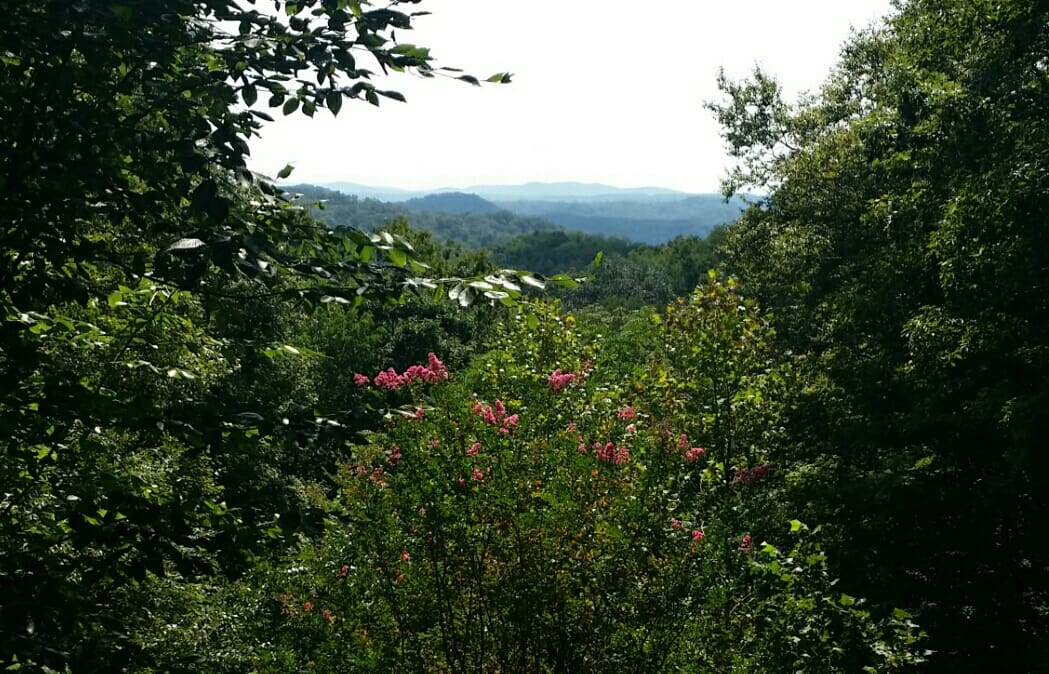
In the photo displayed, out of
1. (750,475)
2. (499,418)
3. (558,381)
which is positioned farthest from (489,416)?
(750,475)

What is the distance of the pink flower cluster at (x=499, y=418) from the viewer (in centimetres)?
759

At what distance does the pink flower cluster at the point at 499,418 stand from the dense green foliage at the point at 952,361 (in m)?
7.04

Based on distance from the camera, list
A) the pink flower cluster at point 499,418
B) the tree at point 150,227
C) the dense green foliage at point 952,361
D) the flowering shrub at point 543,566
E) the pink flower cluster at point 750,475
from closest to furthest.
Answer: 1. the tree at point 150,227
2. the flowering shrub at point 543,566
3. the pink flower cluster at point 499,418
4. the dense green foliage at point 952,361
5. the pink flower cluster at point 750,475

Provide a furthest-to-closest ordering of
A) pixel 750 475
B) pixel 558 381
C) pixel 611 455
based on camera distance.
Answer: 1. pixel 750 475
2. pixel 558 381
3. pixel 611 455

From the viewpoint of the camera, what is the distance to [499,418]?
7.71 metres

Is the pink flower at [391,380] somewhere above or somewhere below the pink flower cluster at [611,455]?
above

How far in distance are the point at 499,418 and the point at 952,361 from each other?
7.64 meters

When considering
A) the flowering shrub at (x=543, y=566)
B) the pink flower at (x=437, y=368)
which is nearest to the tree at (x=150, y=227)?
the flowering shrub at (x=543, y=566)

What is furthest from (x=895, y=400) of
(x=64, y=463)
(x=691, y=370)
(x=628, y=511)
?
(x=64, y=463)

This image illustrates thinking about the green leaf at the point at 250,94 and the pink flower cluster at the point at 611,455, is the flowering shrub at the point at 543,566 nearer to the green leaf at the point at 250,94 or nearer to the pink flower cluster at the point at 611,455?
the pink flower cluster at the point at 611,455

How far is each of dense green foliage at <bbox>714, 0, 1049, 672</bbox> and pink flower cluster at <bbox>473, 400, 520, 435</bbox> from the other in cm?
704

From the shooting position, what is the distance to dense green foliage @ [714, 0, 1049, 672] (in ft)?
36.5

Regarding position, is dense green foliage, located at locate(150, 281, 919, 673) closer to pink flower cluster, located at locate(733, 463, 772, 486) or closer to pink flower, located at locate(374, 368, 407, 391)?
pink flower, located at locate(374, 368, 407, 391)

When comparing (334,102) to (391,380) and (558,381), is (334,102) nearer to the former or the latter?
(391,380)
